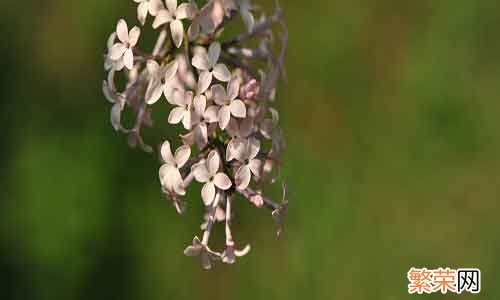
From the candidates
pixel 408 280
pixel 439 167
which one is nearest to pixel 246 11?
pixel 408 280

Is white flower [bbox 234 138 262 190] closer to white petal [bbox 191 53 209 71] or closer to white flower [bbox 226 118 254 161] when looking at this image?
white flower [bbox 226 118 254 161]

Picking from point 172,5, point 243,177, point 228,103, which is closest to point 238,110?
point 228,103

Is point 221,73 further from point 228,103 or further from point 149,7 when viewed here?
point 149,7

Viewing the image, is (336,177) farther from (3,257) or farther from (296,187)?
(3,257)

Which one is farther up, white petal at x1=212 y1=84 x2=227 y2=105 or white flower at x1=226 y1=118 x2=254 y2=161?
white petal at x1=212 y1=84 x2=227 y2=105

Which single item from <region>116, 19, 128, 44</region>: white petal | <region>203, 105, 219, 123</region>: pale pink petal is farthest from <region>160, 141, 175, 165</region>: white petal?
<region>116, 19, 128, 44</region>: white petal

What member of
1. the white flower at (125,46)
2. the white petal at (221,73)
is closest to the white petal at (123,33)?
the white flower at (125,46)

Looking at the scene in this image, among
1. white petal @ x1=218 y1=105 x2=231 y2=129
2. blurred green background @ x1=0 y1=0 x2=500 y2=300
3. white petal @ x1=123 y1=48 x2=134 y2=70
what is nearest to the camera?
white petal @ x1=218 y1=105 x2=231 y2=129
